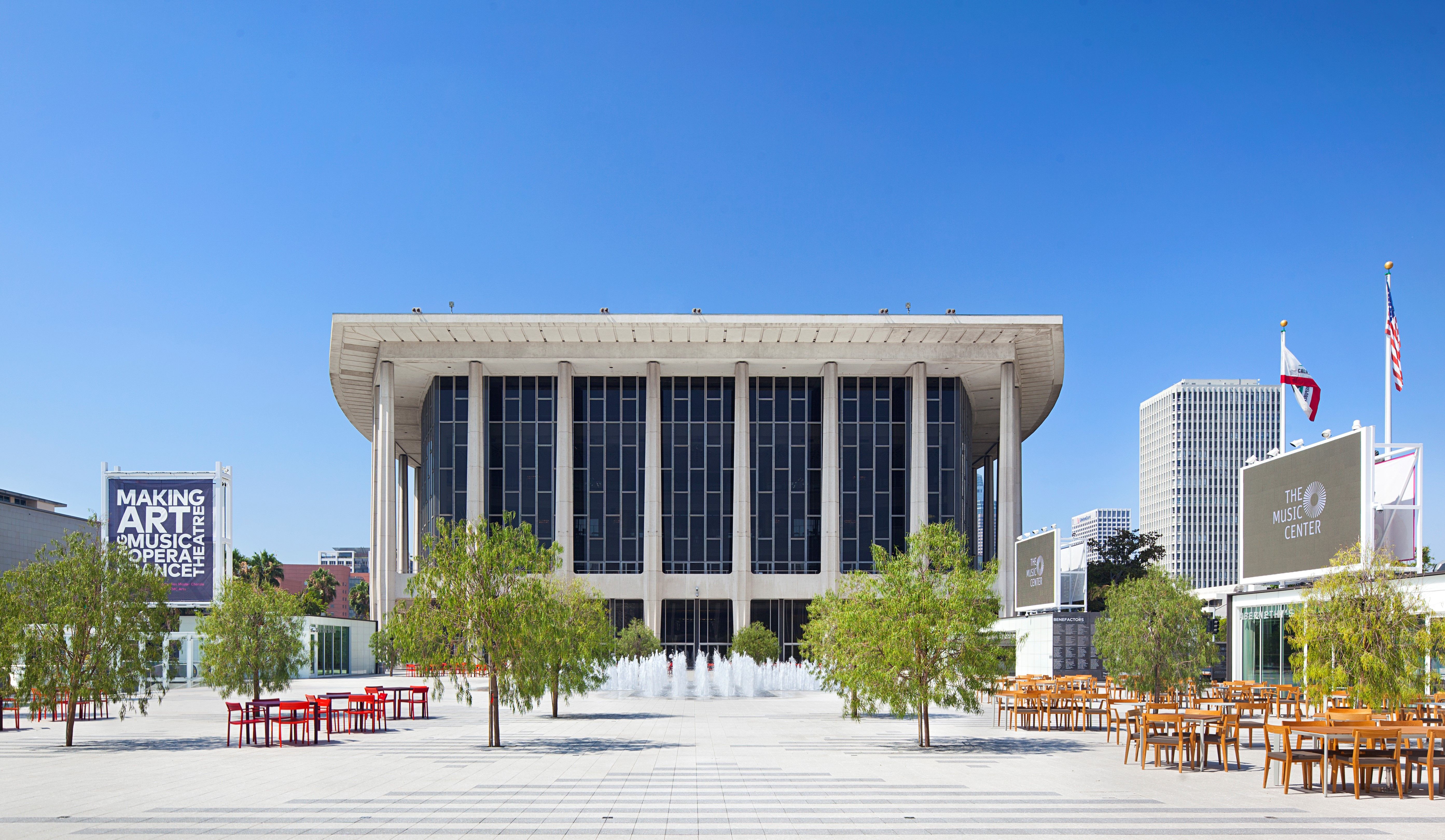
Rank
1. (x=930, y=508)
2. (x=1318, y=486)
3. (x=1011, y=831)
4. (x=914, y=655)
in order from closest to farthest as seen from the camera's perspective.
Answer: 1. (x=1011, y=831)
2. (x=914, y=655)
3. (x=1318, y=486)
4. (x=930, y=508)

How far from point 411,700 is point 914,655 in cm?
1482

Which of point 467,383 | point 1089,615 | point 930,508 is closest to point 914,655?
point 1089,615

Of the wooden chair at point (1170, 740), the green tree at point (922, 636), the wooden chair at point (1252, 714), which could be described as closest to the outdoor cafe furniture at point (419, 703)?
the green tree at point (922, 636)

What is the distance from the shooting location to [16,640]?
847 inches

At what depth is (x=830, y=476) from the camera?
64875 mm

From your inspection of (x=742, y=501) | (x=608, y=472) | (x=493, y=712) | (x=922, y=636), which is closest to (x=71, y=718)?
(x=493, y=712)

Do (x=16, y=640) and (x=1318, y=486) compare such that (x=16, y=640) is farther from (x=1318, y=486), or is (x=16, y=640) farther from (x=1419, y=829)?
(x=1318, y=486)

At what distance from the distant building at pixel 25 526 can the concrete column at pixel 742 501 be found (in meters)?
36.7

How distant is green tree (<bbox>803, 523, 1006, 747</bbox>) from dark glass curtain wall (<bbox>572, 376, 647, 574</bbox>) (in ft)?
145

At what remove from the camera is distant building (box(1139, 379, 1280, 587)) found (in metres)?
177

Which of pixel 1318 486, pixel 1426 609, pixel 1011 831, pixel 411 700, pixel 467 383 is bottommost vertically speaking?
pixel 411 700

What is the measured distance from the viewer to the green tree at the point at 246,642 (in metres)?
27.2

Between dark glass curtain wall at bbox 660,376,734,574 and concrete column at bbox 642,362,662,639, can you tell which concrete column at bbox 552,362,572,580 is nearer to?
concrete column at bbox 642,362,662,639

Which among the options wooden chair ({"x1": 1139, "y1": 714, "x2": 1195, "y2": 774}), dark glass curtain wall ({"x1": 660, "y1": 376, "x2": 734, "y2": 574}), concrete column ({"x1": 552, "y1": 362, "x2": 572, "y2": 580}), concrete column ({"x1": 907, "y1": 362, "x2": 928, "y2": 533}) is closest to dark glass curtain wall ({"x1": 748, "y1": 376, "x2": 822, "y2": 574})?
dark glass curtain wall ({"x1": 660, "y1": 376, "x2": 734, "y2": 574})
